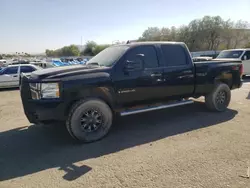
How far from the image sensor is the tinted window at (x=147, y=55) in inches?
188

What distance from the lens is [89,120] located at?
4316 millimetres

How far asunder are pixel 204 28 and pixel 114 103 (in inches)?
2224

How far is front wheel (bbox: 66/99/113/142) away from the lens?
412 cm

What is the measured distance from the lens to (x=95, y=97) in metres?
4.33

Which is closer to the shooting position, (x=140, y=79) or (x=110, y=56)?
(x=140, y=79)

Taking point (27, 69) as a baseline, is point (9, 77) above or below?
below

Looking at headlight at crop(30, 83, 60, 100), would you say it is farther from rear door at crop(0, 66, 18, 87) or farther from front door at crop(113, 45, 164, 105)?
rear door at crop(0, 66, 18, 87)

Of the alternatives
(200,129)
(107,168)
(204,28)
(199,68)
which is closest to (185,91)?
(199,68)

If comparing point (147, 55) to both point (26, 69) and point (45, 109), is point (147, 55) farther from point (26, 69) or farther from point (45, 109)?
point (26, 69)

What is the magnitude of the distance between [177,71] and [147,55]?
2.96ft

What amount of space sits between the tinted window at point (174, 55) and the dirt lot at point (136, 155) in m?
1.47

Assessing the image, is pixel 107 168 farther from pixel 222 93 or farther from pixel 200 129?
pixel 222 93

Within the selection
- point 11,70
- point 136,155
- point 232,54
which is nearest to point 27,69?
point 11,70

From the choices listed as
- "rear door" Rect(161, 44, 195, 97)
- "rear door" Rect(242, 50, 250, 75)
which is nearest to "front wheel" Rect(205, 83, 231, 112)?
"rear door" Rect(161, 44, 195, 97)
